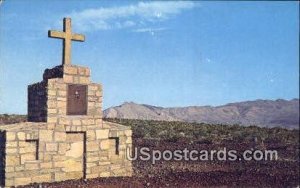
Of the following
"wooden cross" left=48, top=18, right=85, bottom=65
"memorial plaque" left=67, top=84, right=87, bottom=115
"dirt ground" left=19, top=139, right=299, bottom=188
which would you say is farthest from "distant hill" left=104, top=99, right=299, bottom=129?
"memorial plaque" left=67, top=84, right=87, bottom=115

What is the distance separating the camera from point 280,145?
2073cm

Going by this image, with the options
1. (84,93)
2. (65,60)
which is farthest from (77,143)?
(65,60)

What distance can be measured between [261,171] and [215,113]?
74.9 meters

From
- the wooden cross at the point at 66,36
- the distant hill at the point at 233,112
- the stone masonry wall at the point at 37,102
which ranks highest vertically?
the wooden cross at the point at 66,36

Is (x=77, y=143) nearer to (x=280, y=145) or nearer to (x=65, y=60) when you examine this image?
(x=65, y=60)

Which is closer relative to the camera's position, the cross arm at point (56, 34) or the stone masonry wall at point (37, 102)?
the stone masonry wall at point (37, 102)

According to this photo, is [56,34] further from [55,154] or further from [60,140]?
[55,154]

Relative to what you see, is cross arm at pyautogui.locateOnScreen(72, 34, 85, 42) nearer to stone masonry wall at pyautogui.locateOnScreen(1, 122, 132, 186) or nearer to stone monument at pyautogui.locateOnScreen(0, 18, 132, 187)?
stone monument at pyautogui.locateOnScreen(0, 18, 132, 187)

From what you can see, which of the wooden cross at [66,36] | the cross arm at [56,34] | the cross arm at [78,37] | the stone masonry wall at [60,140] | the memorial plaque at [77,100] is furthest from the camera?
the cross arm at [78,37]

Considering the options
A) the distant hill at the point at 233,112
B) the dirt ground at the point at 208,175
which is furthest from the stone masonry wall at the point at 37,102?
the distant hill at the point at 233,112

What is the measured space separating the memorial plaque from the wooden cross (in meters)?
0.83

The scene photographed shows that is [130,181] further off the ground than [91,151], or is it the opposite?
[91,151]

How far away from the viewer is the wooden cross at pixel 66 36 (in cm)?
1168

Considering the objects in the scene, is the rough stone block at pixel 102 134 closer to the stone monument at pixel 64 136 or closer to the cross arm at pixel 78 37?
the stone monument at pixel 64 136
